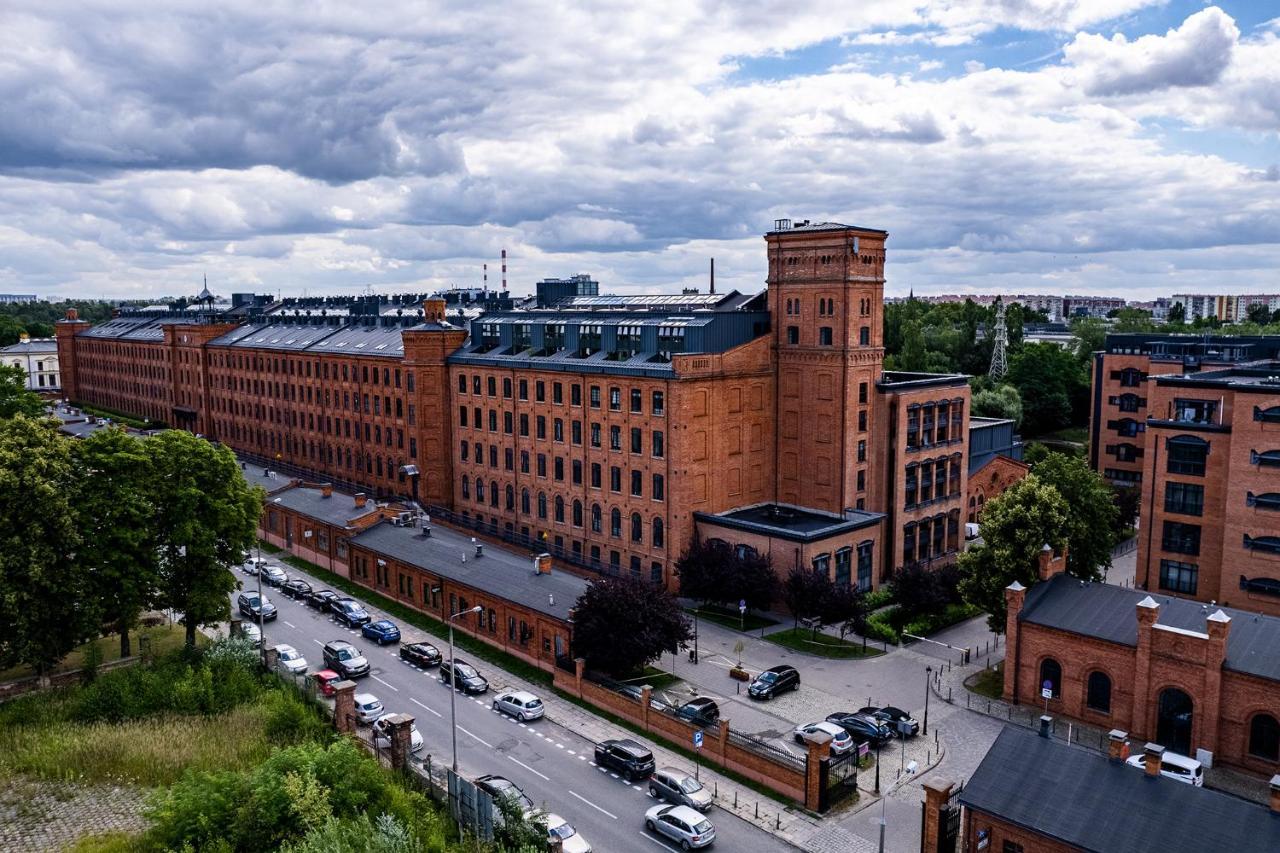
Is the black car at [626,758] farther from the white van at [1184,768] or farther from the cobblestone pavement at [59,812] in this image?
the white van at [1184,768]

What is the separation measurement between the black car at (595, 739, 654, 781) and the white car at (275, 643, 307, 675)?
1824cm

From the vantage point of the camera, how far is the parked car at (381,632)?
5462 centimetres

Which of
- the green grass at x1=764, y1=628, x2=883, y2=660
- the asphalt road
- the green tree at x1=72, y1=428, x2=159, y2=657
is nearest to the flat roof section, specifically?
the green grass at x1=764, y1=628, x2=883, y2=660

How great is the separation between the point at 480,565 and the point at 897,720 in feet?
90.0

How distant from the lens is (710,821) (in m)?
35.6

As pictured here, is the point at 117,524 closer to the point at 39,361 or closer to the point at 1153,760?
the point at 1153,760

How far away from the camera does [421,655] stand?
51.2m

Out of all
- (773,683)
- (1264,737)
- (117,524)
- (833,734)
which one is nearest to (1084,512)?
(1264,737)

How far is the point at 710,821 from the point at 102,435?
36.4 metres

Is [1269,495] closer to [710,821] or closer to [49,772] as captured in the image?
[710,821]

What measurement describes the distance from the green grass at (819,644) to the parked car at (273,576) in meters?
34.9

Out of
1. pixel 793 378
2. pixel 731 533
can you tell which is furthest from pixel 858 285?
pixel 731 533

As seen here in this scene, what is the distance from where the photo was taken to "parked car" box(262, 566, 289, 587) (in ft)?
216

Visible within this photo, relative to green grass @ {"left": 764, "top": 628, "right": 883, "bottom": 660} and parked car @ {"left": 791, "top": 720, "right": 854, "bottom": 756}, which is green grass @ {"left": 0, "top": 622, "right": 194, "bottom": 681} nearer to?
green grass @ {"left": 764, "top": 628, "right": 883, "bottom": 660}
